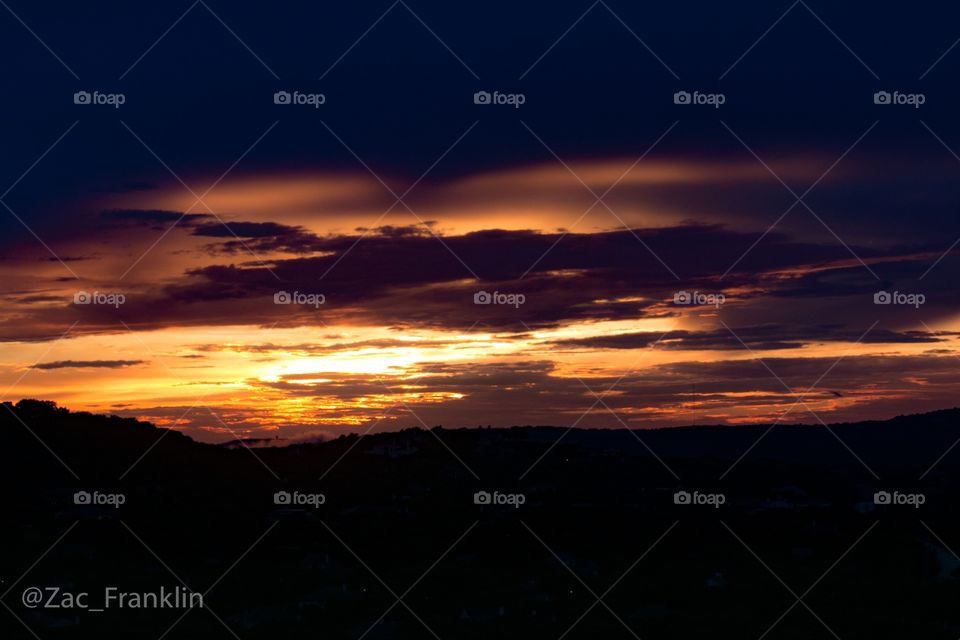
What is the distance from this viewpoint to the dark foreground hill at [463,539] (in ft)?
205

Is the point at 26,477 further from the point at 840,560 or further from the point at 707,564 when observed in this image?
the point at 840,560

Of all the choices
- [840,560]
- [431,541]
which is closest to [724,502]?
[840,560]

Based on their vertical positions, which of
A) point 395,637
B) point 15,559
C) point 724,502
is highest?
point 724,502

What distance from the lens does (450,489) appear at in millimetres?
95938

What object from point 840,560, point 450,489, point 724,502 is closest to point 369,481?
point 450,489

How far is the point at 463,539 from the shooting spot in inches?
3258

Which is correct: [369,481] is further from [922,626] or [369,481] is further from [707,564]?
[922,626]

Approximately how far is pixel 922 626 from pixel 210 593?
36893 millimetres

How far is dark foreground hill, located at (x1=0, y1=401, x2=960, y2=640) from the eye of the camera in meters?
62.5

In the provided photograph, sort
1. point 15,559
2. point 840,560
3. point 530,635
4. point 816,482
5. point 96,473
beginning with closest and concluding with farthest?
point 530,635 → point 15,559 → point 840,560 → point 96,473 → point 816,482

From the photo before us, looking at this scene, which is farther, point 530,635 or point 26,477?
point 26,477

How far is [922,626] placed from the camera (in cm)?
6322

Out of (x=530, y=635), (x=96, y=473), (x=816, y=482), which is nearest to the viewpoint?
(x=530, y=635)

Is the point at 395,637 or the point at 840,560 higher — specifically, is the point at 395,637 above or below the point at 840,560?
below
